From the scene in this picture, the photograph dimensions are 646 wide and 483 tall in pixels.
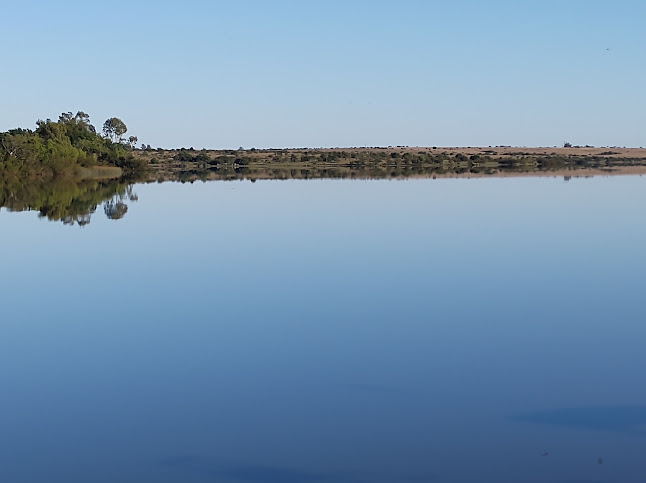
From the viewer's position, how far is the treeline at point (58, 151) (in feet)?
174

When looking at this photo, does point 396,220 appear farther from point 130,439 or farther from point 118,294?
point 130,439

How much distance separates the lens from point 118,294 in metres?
10.9

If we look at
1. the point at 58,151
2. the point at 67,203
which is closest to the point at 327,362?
the point at 67,203

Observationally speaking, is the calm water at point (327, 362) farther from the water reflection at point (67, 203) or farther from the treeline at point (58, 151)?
the treeline at point (58, 151)

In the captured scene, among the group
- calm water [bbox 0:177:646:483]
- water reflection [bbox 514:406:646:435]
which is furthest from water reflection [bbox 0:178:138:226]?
water reflection [bbox 514:406:646:435]

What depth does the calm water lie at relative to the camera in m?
5.21

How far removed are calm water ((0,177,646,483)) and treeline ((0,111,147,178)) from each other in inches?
1588

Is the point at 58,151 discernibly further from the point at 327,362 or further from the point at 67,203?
the point at 327,362

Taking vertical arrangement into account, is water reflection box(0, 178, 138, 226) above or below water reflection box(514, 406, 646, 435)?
above

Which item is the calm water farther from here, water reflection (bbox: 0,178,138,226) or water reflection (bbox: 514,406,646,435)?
water reflection (bbox: 0,178,138,226)

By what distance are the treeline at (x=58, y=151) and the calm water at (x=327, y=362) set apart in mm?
40326

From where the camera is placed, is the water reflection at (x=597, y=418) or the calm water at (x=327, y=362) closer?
the calm water at (x=327, y=362)

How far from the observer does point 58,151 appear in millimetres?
56688

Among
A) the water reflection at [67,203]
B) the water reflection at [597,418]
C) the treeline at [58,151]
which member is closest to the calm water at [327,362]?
the water reflection at [597,418]
